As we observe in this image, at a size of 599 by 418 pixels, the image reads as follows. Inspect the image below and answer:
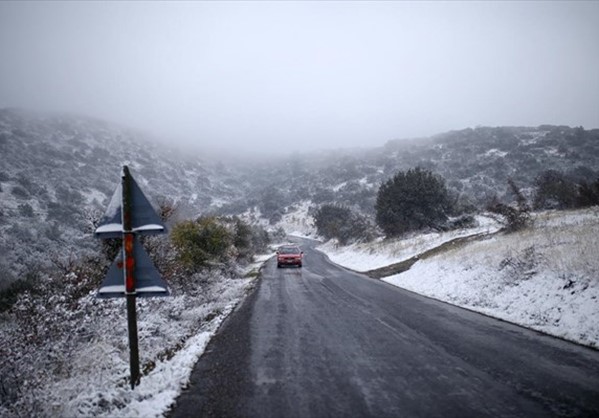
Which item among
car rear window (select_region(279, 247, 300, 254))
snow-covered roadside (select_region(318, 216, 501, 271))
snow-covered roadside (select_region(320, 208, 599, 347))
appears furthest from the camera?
car rear window (select_region(279, 247, 300, 254))

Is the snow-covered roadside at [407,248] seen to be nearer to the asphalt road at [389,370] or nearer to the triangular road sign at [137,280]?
the asphalt road at [389,370]

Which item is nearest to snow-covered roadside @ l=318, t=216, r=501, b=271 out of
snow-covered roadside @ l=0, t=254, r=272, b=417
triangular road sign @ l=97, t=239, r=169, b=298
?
snow-covered roadside @ l=0, t=254, r=272, b=417

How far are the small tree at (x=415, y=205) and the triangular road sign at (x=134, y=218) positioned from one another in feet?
100

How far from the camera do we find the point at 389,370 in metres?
6.08

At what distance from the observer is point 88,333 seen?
8.55 m

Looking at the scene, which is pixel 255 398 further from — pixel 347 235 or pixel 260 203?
pixel 260 203

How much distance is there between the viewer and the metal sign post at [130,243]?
5.05 m

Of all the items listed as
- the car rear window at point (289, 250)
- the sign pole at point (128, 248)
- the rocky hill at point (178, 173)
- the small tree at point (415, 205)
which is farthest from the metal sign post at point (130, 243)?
the small tree at point (415, 205)

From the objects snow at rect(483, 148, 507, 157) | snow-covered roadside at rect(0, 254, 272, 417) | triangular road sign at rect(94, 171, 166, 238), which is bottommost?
snow-covered roadside at rect(0, 254, 272, 417)

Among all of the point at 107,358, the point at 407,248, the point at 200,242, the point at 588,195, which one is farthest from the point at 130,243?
the point at 588,195

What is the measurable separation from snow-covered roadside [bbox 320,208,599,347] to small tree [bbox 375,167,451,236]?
18.1m

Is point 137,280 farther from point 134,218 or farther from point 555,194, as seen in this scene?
point 555,194

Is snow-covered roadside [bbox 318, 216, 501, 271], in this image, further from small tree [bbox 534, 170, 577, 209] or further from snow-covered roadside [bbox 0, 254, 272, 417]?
snow-covered roadside [bbox 0, 254, 272, 417]

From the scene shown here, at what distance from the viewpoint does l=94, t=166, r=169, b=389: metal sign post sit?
505 centimetres
